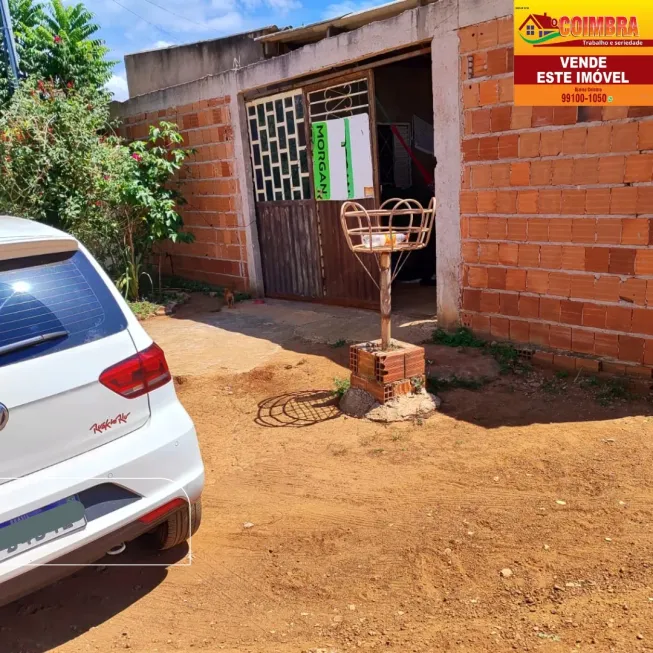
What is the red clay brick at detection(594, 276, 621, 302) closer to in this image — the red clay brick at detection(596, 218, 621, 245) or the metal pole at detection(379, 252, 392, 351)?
the red clay brick at detection(596, 218, 621, 245)

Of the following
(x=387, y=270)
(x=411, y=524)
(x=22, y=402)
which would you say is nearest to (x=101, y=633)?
(x=22, y=402)

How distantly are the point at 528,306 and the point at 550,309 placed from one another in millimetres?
199

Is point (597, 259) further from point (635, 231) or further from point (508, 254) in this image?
point (508, 254)

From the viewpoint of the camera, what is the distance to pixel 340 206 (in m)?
7.23

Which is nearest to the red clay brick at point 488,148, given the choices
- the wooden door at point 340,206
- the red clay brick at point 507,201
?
the red clay brick at point 507,201

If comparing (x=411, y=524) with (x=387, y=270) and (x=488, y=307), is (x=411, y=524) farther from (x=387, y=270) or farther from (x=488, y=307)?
(x=488, y=307)

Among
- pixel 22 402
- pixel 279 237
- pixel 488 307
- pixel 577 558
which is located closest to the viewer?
pixel 22 402

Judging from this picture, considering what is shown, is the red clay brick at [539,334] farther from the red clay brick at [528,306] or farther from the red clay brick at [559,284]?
the red clay brick at [559,284]

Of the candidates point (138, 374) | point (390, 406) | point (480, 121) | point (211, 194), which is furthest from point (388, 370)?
point (211, 194)

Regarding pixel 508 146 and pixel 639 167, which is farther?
pixel 508 146

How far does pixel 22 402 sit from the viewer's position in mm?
2203

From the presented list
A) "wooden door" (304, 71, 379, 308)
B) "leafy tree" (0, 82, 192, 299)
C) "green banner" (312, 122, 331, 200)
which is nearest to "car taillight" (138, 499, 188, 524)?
"wooden door" (304, 71, 379, 308)

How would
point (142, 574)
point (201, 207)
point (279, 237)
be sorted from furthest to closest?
point (201, 207), point (279, 237), point (142, 574)

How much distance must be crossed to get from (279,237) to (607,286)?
175 inches
